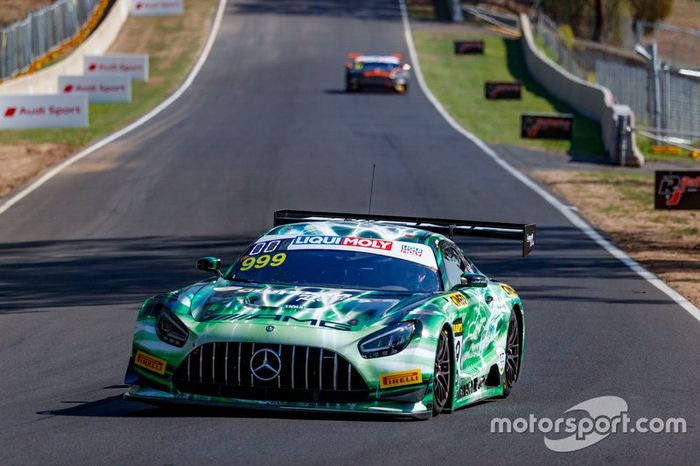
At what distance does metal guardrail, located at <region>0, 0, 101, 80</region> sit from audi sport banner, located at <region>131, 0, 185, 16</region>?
416 centimetres

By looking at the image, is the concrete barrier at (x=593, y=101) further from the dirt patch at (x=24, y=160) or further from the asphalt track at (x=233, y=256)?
the dirt patch at (x=24, y=160)

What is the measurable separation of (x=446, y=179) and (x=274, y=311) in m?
21.9

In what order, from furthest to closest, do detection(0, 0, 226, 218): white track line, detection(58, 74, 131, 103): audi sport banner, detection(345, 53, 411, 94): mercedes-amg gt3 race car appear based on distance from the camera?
detection(345, 53, 411, 94): mercedes-amg gt3 race car → detection(58, 74, 131, 103): audi sport banner → detection(0, 0, 226, 218): white track line

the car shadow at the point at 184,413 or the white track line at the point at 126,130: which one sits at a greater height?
the car shadow at the point at 184,413

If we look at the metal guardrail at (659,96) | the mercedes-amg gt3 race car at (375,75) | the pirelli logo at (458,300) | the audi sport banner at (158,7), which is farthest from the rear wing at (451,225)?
the audi sport banner at (158,7)

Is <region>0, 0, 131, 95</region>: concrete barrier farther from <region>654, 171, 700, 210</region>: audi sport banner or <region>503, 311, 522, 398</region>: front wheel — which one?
<region>503, 311, 522, 398</region>: front wheel

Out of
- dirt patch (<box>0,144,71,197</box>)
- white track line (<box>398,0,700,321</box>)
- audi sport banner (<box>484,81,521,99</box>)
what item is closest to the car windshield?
white track line (<box>398,0,700,321</box>)

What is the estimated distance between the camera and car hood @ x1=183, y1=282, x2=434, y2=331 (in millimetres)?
9633

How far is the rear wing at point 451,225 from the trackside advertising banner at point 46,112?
96.7 feet

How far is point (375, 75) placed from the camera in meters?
51.4

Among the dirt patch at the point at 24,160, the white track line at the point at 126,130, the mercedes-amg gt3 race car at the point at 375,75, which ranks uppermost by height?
the mercedes-amg gt3 race car at the point at 375,75

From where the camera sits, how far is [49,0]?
84250 millimetres

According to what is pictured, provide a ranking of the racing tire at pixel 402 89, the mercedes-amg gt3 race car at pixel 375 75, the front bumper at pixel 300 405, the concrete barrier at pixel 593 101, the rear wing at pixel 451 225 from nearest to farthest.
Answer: the front bumper at pixel 300 405, the rear wing at pixel 451 225, the concrete barrier at pixel 593 101, the mercedes-amg gt3 race car at pixel 375 75, the racing tire at pixel 402 89

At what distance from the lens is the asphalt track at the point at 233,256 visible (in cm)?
888
